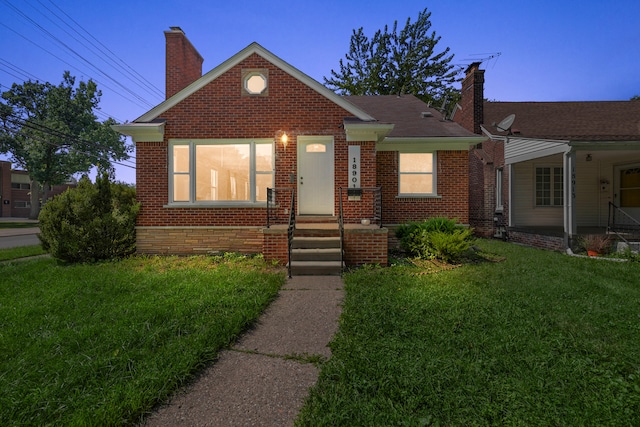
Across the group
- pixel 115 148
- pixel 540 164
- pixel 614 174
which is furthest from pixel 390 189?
pixel 115 148

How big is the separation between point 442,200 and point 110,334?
9.34 meters

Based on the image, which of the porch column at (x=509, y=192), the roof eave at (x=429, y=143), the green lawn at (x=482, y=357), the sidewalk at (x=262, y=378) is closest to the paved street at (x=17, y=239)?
the sidewalk at (x=262, y=378)

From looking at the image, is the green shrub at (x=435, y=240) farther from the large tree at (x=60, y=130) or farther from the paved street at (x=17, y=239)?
the large tree at (x=60, y=130)

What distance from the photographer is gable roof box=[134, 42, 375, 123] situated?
27.2 feet

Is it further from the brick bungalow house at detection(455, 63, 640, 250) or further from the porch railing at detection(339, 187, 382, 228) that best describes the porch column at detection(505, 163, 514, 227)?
the porch railing at detection(339, 187, 382, 228)

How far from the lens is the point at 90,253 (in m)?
7.63

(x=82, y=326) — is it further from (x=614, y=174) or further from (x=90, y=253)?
(x=614, y=174)

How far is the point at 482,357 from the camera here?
115 inches

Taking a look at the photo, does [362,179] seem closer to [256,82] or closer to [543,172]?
[256,82]

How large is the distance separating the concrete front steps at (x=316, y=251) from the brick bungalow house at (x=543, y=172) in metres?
7.64

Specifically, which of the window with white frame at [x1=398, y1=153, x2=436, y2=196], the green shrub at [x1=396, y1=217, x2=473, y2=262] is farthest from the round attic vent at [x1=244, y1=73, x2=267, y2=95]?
the green shrub at [x1=396, y1=217, x2=473, y2=262]

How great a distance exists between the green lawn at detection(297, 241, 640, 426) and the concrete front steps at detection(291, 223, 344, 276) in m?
1.18

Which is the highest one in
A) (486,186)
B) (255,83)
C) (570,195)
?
(255,83)

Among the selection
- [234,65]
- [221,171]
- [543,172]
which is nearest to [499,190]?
[543,172]
